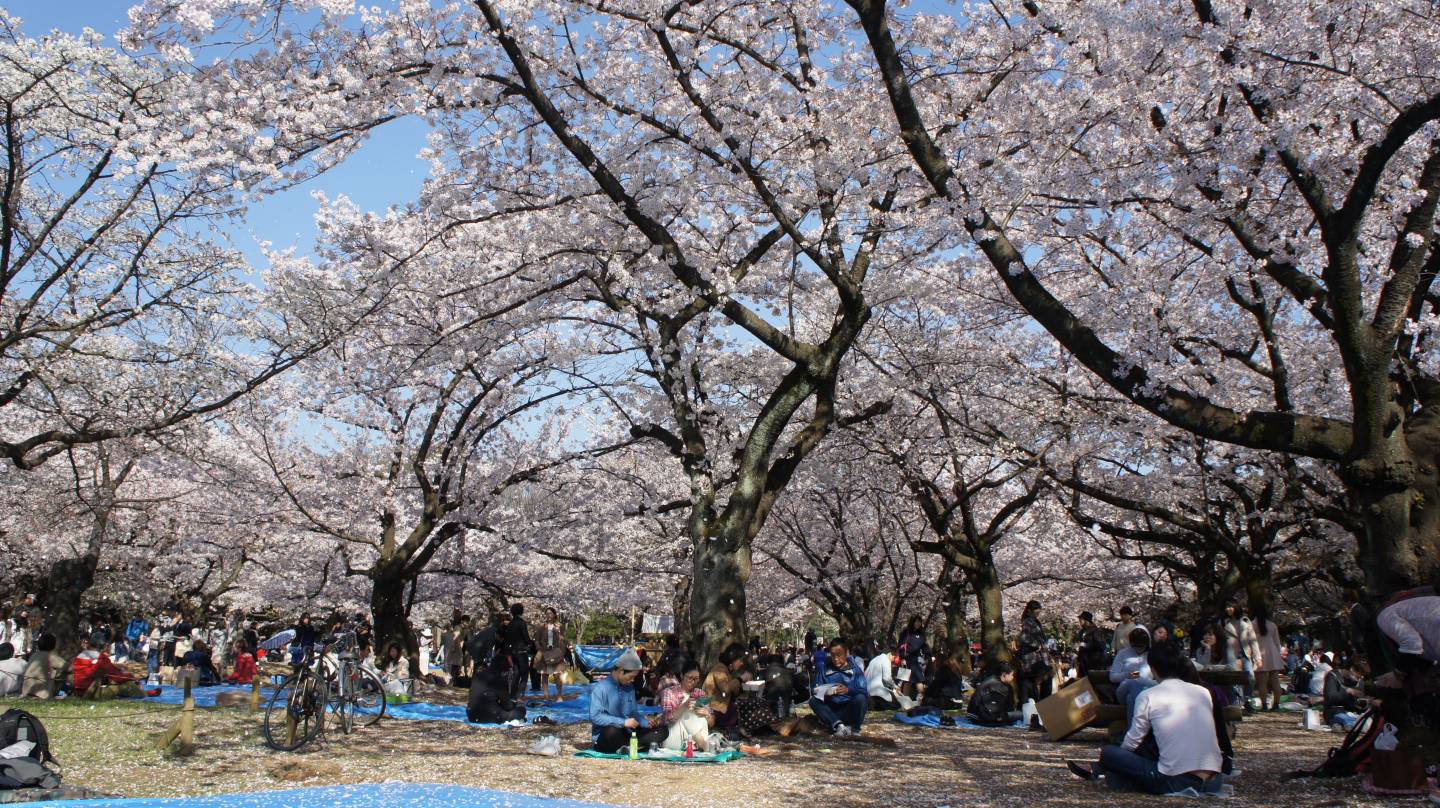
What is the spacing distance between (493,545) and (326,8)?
13.8 metres

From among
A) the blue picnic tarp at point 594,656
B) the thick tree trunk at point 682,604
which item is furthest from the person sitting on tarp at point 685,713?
the blue picnic tarp at point 594,656

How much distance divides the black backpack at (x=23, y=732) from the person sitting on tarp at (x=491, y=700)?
5407mm

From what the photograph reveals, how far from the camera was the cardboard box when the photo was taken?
32.4 ft

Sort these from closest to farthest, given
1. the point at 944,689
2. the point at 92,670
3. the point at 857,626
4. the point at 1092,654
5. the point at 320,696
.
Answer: the point at 320,696, the point at 1092,654, the point at 92,670, the point at 944,689, the point at 857,626

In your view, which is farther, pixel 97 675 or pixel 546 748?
pixel 97 675

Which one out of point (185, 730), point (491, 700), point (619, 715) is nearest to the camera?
point (185, 730)

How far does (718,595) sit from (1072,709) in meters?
3.78

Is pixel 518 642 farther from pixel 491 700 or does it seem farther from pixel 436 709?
pixel 491 700

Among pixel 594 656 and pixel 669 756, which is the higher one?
pixel 594 656

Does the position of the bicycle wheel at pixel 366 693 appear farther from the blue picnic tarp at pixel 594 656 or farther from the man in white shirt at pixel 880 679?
the blue picnic tarp at pixel 594 656

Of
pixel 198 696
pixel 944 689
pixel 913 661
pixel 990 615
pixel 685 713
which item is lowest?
pixel 198 696

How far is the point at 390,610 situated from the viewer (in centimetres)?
1717

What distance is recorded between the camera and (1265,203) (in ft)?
32.3

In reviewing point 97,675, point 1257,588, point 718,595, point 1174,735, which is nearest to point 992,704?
A: point 718,595
